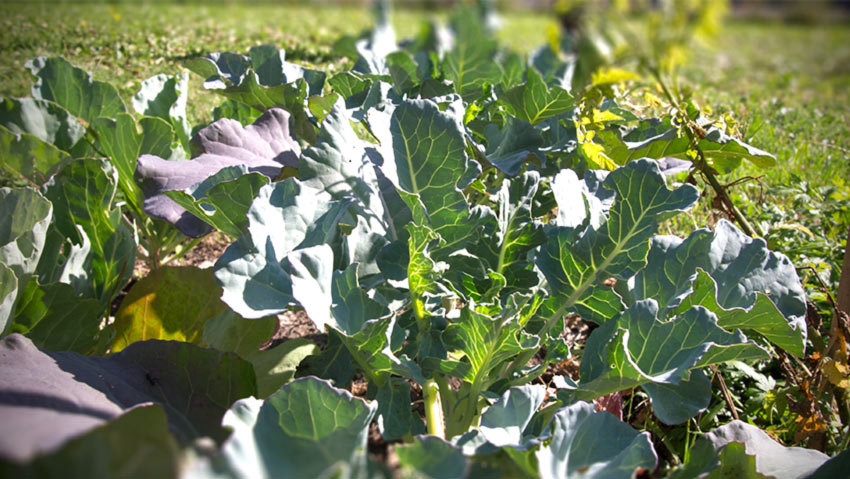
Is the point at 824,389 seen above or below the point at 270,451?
below

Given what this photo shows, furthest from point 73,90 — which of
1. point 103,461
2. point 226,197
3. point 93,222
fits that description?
point 103,461

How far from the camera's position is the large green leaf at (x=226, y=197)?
1.46 m

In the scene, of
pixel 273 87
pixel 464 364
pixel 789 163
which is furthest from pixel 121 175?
pixel 789 163

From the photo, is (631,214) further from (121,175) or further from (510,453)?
(121,175)

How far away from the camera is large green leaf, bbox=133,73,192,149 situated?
225 centimetres

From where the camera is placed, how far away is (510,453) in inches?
45.6

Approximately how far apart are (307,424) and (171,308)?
829 mm

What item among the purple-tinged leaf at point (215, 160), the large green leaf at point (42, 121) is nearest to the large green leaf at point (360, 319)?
the purple-tinged leaf at point (215, 160)

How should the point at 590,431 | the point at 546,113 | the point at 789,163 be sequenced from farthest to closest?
the point at 789,163 < the point at 546,113 < the point at 590,431

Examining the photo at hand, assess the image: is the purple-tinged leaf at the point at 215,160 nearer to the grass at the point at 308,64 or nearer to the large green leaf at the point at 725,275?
the grass at the point at 308,64

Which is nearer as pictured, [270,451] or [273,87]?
[270,451]

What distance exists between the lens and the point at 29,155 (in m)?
2.02

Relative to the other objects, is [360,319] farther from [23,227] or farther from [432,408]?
[23,227]

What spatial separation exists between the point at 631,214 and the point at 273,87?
1.14 m
